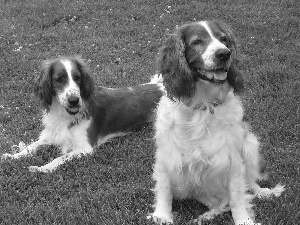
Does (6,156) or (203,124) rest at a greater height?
(203,124)

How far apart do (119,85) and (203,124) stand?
4.30 metres

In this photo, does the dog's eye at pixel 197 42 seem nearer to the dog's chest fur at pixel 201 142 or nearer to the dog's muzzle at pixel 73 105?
the dog's chest fur at pixel 201 142

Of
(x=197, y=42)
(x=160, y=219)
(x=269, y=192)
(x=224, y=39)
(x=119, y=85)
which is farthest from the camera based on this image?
(x=119, y=85)

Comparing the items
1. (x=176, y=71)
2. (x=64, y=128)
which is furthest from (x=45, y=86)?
(x=176, y=71)

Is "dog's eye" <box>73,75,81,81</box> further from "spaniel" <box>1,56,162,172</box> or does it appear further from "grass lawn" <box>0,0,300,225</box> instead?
"grass lawn" <box>0,0,300,225</box>

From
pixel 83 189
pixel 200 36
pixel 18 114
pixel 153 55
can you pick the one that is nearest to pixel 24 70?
pixel 18 114

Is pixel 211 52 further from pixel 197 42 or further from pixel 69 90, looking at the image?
pixel 69 90

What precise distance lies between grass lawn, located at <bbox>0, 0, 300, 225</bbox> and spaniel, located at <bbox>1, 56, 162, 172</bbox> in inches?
8.4

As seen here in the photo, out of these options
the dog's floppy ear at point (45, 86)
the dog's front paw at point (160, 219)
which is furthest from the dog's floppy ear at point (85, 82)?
the dog's front paw at point (160, 219)

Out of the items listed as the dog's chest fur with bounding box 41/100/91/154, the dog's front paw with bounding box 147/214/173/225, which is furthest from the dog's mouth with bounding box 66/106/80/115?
the dog's front paw with bounding box 147/214/173/225

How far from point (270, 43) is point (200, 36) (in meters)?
6.45

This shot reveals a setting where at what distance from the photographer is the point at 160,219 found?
14.3ft

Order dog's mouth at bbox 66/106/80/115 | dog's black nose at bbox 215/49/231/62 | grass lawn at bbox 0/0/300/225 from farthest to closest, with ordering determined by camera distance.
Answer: dog's mouth at bbox 66/106/80/115 < grass lawn at bbox 0/0/300/225 < dog's black nose at bbox 215/49/231/62

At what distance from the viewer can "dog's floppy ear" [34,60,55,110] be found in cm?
618
